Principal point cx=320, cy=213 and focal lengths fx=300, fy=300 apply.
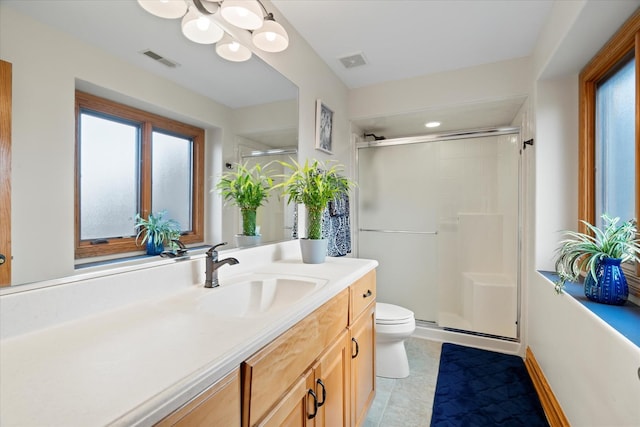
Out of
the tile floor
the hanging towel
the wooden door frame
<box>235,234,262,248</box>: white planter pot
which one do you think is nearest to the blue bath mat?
the tile floor

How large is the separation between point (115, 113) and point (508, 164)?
288cm

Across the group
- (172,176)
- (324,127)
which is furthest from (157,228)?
(324,127)

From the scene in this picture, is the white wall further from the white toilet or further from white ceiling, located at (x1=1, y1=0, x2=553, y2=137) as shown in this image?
the white toilet

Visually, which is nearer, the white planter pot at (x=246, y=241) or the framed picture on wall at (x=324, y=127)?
the white planter pot at (x=246, y=241)

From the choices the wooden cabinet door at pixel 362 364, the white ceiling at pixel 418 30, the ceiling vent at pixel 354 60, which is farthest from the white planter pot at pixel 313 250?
the ceiling vent at pixel 354 60

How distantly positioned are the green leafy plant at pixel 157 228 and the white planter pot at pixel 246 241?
1.10 feet

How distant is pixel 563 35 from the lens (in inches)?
59.0

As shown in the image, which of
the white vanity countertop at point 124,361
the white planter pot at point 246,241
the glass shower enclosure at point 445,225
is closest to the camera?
the white vanity countertop at point 124,361

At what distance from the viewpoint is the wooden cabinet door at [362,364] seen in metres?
1.35

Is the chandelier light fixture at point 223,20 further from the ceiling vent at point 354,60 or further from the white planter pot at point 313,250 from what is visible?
the white planter pot at point 313,250

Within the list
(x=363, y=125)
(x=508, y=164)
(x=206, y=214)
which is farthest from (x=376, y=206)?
(x=206, y=214)

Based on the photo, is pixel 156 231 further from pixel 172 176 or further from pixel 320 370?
pixel 320 370

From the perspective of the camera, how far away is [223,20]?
1.38 m

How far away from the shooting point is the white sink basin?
3.65ft
